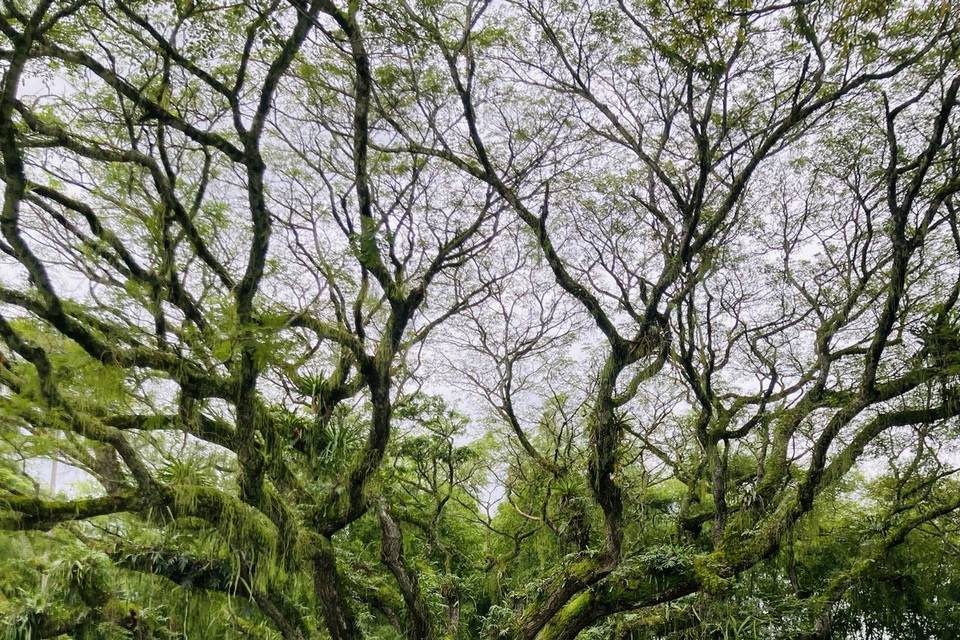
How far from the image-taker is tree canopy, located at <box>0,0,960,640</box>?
11.1 ft

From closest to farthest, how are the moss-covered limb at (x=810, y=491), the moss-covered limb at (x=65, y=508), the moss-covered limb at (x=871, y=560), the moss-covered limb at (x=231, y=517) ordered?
the moss-covered limb at (x=65, y=508) < the moss-covered limb at (x=231, y=517) < the moss-covered limb at (x=810, y=491) < the moss-covered limb at (x=871, y=560)

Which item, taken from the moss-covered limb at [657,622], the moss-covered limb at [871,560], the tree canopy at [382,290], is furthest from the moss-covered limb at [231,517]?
the moss-covered limb at [871,560]

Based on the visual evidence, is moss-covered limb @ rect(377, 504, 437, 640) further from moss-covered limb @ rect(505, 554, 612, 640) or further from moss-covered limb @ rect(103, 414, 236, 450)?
moss-covered limb @ rect(103, 414, 236, 450)

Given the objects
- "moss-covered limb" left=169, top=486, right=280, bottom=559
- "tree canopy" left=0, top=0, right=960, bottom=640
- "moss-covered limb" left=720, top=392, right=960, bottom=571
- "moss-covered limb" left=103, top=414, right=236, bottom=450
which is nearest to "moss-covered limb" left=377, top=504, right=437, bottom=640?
"tree canopy" left=0, top=0, right=960, bottom=640

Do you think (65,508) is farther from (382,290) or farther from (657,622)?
(657,622)

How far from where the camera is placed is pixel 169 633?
5121 millimetres

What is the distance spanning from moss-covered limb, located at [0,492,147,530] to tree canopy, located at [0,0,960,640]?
0.02 meters

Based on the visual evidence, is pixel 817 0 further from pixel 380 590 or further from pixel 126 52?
pixel 380 590

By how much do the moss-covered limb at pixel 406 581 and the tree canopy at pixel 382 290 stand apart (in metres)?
0.03

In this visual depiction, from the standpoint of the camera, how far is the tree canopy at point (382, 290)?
3.38 m

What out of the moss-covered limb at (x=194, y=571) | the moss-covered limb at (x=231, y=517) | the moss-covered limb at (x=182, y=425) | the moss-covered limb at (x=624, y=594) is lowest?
the moss-covered limb at (x=624, y=594)

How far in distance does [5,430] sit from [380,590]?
3195 millimetres

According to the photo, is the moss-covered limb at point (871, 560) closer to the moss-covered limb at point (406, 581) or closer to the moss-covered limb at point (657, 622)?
the moss-covered limb at point (657, 622)

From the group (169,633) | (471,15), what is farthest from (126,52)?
(169,633)
